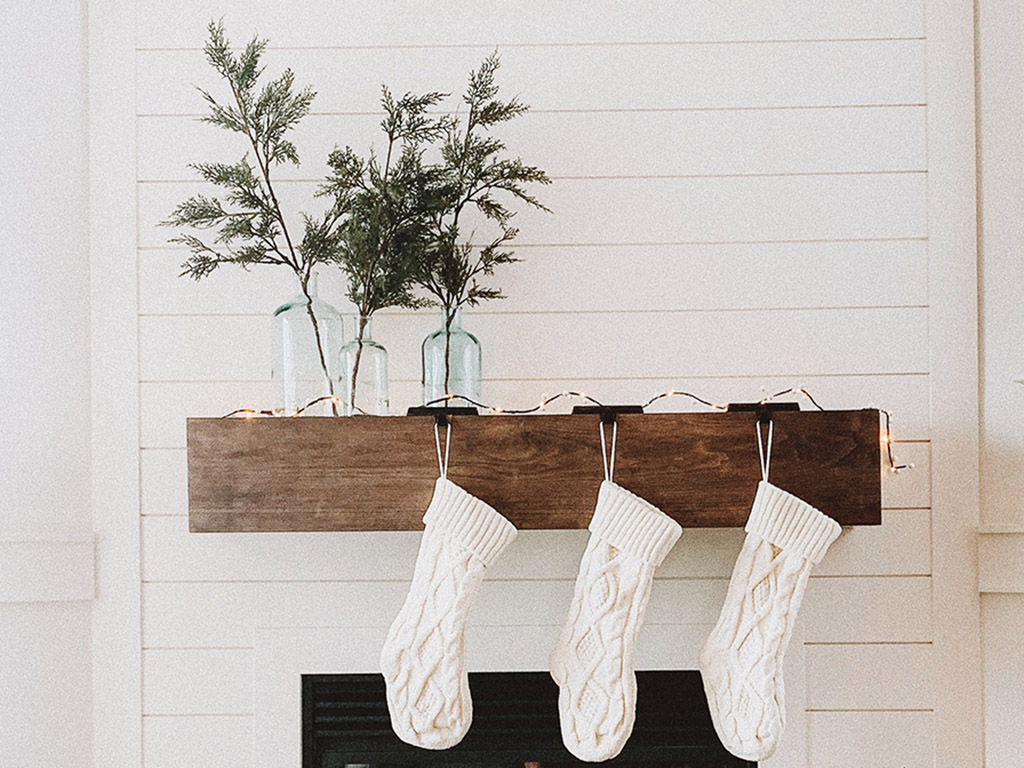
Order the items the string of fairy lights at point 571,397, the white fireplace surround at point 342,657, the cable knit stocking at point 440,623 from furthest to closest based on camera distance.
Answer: the white fireplace surround at point 342,657 → the string of fairy lights at point 571,397 → the cable knit stocking at point 440,623

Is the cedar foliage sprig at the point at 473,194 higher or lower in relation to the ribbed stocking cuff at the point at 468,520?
higher

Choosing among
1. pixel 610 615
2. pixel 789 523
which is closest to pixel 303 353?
pixel 610 615

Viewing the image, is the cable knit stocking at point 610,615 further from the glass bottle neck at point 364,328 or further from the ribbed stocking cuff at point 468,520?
the glass bottle neck at point 364,328

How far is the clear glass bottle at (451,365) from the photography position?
162 cm

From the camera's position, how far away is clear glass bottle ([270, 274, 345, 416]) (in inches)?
64.2

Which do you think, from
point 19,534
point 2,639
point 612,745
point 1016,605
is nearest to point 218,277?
point 19,534

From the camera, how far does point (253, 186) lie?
5.31 ft

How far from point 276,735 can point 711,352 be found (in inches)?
37.4

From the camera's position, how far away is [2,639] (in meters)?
1.63

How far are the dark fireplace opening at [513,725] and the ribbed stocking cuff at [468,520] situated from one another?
0.35 meters

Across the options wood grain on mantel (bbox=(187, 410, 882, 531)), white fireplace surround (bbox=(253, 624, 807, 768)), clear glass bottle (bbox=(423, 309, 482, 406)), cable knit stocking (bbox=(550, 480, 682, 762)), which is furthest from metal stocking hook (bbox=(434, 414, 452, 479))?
white fireplace surround (bbox=(253, 624, 807, 768))

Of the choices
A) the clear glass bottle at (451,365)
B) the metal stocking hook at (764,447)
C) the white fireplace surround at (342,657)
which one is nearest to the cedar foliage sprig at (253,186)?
the clear glass bottle at (451,365)

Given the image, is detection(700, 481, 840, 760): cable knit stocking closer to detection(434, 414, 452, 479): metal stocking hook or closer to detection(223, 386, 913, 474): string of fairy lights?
detection(223, 386, 913, 474): string of fairy lights

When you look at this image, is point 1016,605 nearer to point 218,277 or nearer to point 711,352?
point 711,352
